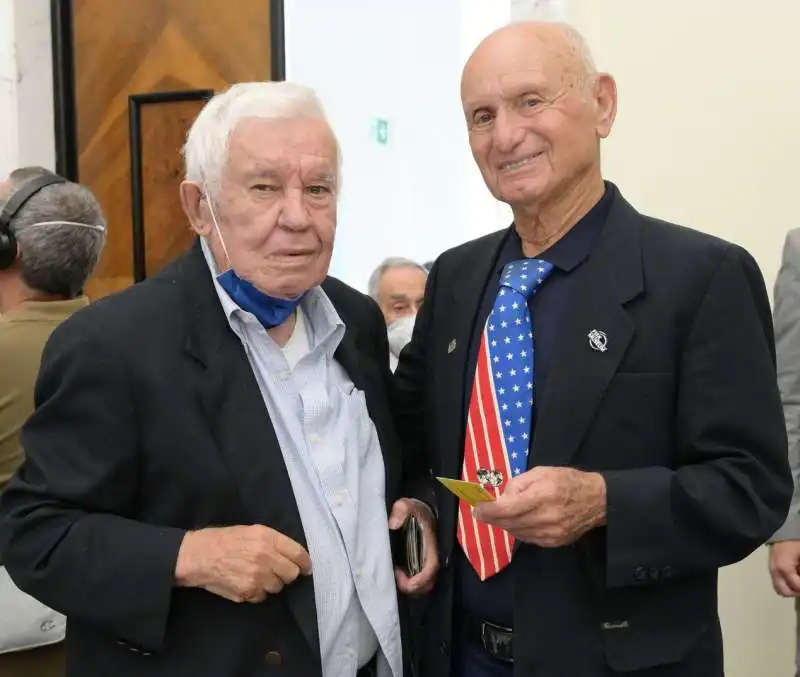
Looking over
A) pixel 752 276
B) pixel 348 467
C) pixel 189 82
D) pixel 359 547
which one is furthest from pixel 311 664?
pixel 189 82

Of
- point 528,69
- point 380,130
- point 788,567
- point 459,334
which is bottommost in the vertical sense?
point 788,567

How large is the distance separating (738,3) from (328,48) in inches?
88.0

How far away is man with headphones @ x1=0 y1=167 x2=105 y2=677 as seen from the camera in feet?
7.04

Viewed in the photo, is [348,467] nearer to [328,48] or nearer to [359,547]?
[359,547]

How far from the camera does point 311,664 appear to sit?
1481mm

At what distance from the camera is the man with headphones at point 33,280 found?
2.14 meters

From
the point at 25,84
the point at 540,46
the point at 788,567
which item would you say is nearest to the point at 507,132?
the point at 540,46

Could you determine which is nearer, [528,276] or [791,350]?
[528,276]

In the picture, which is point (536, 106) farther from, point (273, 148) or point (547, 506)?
point (547, 506)

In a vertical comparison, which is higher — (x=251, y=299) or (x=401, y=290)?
(x=251, y=299)

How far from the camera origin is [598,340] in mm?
1501

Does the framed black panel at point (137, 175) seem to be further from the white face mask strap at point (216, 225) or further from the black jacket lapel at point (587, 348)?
the black jacket lapel at point (587, 348)

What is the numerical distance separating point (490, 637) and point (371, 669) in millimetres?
235

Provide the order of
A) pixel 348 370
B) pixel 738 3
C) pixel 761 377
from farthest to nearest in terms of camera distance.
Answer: pixel 738 3
pixel 348 370
pixel 761 377
